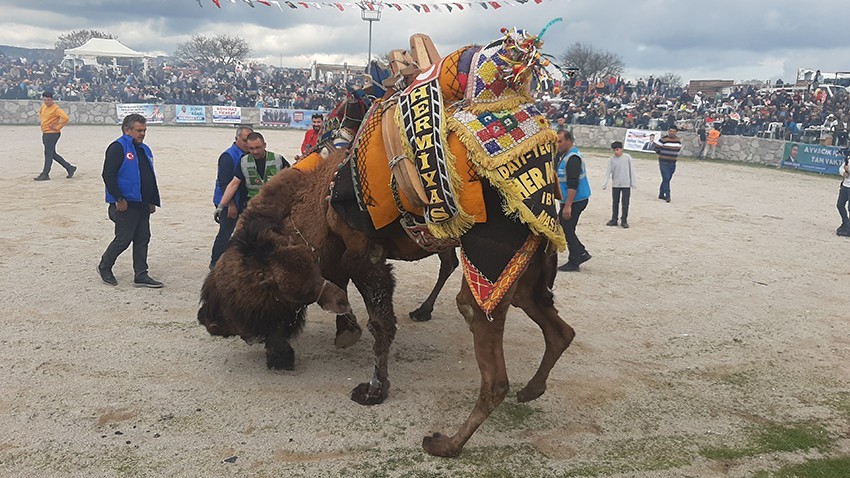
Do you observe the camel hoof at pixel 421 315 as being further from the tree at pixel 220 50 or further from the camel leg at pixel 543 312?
the tree at pixel 220 50

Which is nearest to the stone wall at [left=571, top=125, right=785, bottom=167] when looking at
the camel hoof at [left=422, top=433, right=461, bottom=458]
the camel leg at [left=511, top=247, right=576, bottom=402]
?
the camel leg at [left=511, top=247, right=576, bottom=402]

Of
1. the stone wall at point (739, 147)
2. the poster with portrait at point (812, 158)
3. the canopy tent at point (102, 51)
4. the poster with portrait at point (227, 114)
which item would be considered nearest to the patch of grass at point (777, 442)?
the poster with portrait at point (812, 158)

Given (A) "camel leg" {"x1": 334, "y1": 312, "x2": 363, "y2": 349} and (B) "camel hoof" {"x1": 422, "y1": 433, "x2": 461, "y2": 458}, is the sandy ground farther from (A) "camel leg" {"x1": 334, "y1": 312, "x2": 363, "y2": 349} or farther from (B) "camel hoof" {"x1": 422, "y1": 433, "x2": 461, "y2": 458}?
(A) "camel leg" {"x1": 334, "y1": 312, "x2": 363, "y2": 349}

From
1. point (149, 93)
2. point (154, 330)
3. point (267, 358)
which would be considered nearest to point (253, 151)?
point (154, 330)

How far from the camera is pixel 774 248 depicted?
9570mm

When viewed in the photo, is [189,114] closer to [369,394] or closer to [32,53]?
[369,394]

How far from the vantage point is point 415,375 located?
4.82 metres

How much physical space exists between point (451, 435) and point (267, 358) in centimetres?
162

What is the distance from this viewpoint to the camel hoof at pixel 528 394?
14.2ft

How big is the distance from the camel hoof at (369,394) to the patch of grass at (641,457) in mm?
1370

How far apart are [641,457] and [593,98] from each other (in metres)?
31.5

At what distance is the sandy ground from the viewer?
366 centimetres

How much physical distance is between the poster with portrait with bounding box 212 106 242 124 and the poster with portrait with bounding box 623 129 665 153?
1794 centimetres

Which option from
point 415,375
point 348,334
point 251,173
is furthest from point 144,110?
point 415,375
